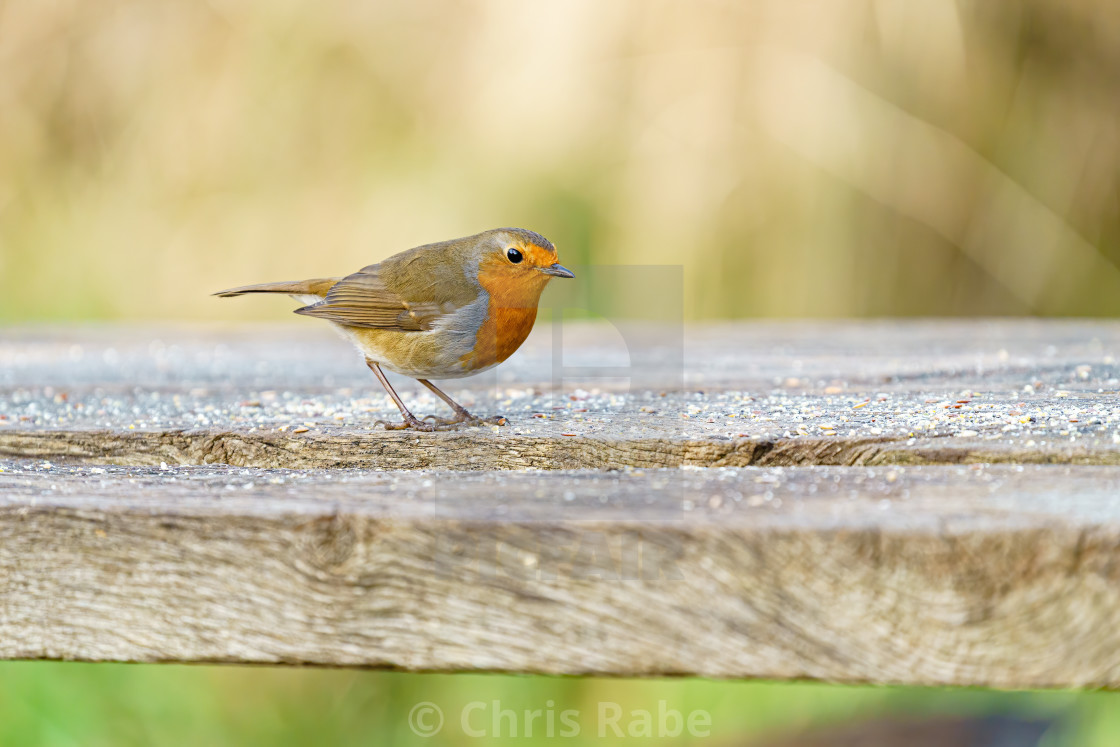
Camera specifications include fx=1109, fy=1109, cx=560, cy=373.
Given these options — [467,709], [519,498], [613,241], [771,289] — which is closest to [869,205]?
[771,289]

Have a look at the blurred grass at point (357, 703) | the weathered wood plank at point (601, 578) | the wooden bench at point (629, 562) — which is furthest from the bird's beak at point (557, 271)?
the blurred grass at point (357, 703)

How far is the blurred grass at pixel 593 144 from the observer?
4375 mm

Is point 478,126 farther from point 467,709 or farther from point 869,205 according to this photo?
point 467,709

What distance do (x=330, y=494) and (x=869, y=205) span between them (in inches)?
143

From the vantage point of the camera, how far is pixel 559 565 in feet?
3.41

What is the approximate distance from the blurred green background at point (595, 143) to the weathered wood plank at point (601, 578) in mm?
3334

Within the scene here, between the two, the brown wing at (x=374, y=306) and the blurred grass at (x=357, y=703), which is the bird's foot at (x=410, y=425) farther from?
the blurred grass at (x=357, y=703)

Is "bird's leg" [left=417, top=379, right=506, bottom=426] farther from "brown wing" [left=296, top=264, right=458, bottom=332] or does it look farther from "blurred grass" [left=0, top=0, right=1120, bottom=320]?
"blurred grass" [left=0, top=0, right=1120, bottom=320]

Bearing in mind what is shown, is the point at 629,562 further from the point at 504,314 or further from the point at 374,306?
the point at 374,306

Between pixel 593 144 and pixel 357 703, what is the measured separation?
7.93ft

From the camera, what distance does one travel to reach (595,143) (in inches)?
179

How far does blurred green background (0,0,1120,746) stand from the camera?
14.4ft

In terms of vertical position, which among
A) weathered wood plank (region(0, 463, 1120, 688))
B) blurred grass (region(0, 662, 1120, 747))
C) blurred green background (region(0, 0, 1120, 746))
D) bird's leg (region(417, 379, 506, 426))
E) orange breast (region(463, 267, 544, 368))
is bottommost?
blurred grass (region(0, 662, 1120, 747))

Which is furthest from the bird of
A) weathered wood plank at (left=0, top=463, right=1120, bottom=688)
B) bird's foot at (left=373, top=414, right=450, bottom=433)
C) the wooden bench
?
weathered wood plank at (left=0, top=463, right=1120, bottom=688)
